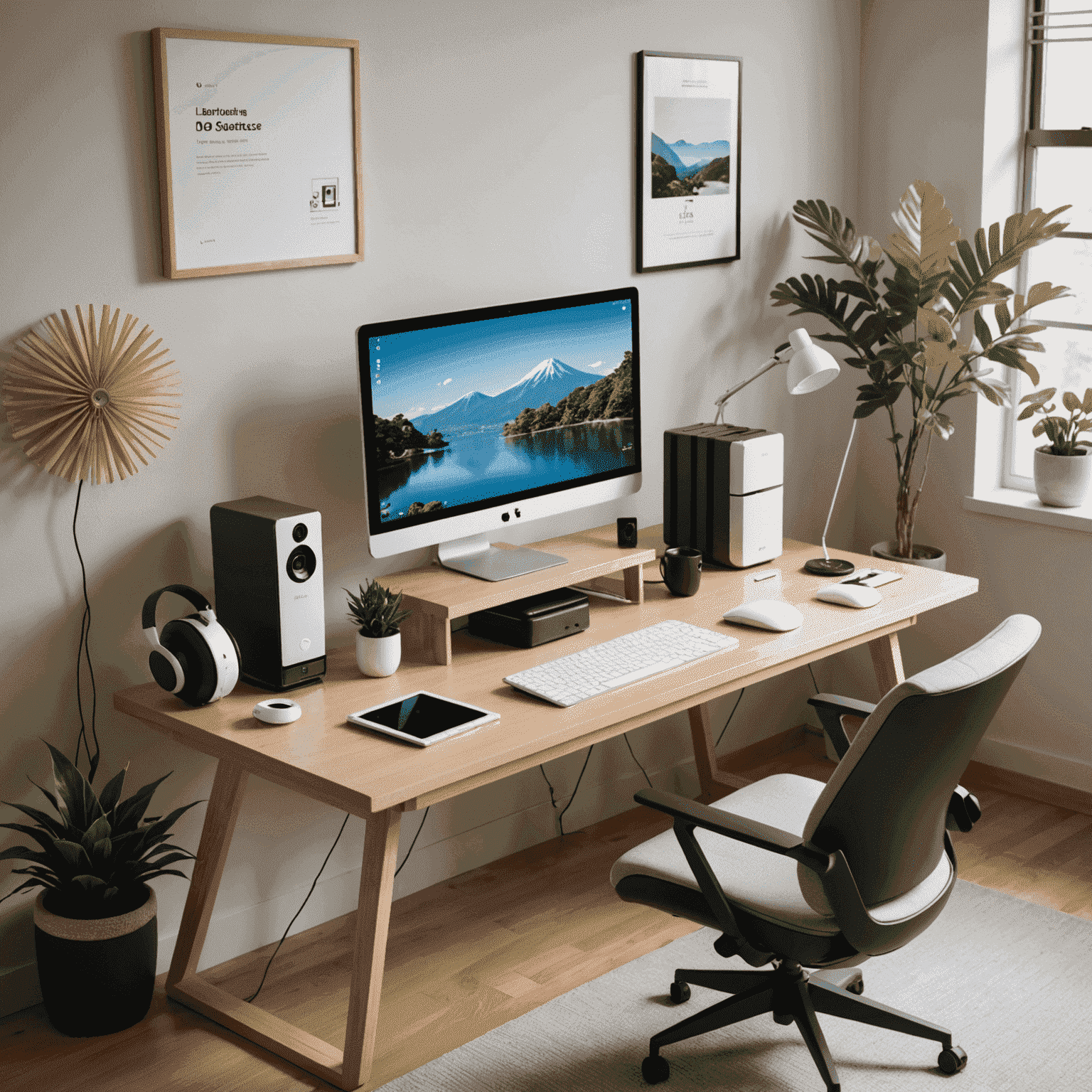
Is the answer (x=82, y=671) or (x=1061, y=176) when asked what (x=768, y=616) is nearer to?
(x=82, y=671)

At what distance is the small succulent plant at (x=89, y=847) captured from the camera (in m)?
2.55

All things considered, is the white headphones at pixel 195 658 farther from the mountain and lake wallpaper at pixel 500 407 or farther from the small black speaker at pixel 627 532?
the small black speaker at pixel 627 532

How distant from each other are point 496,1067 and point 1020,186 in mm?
2658

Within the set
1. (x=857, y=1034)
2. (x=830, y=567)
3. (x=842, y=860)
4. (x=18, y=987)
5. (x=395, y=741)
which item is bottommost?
(x=857, y=1034)

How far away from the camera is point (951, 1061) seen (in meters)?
2.56

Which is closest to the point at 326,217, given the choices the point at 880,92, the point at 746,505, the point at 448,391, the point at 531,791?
the point at 448,391

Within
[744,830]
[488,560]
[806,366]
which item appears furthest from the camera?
[806,366]

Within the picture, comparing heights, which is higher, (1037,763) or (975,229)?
(975,229)

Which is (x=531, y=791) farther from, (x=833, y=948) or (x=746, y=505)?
(x=833, y=948)

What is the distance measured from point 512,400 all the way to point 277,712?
0.87 m

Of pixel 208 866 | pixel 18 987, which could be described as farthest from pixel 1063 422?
pixel 18 987

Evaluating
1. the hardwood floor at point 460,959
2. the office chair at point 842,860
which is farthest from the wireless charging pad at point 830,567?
the hardwood floor at point 460,959

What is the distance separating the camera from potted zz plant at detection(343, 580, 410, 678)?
2662 mm

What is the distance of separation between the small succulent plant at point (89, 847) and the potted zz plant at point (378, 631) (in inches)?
17.8
